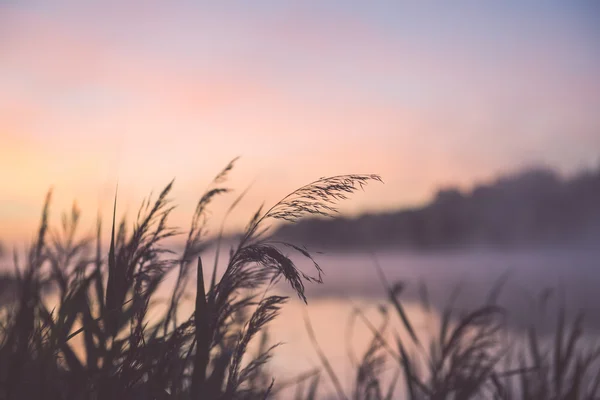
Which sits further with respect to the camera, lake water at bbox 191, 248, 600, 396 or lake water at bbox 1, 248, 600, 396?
lake water at bbox 191, 248, 600, 396

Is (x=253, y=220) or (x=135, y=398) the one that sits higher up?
(x=253, y=220)

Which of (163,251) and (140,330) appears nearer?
(140,330)

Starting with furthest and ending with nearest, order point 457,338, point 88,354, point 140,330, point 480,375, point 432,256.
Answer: point 432,256, point 480,375, point 457,338, point 88,354, point 140,330

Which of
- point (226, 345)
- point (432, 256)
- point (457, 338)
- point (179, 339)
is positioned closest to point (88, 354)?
point (226, 345)

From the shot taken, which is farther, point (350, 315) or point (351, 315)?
point (350, 315)

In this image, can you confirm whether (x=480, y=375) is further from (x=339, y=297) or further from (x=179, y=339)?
(x=339, y=297)

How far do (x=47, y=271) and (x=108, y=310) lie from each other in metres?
1.15

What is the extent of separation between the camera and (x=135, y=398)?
1167mm

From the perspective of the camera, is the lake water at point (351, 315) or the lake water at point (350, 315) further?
the lake water at point (351, 315)

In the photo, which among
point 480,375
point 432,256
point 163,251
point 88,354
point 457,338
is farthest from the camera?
point 432,256

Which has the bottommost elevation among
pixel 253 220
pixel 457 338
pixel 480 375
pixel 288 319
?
pixel 288 319

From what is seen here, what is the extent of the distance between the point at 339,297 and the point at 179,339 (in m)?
20.4

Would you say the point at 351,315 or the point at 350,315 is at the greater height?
the point at 351,315

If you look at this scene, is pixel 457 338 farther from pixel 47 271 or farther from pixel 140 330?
pixel 47 271
